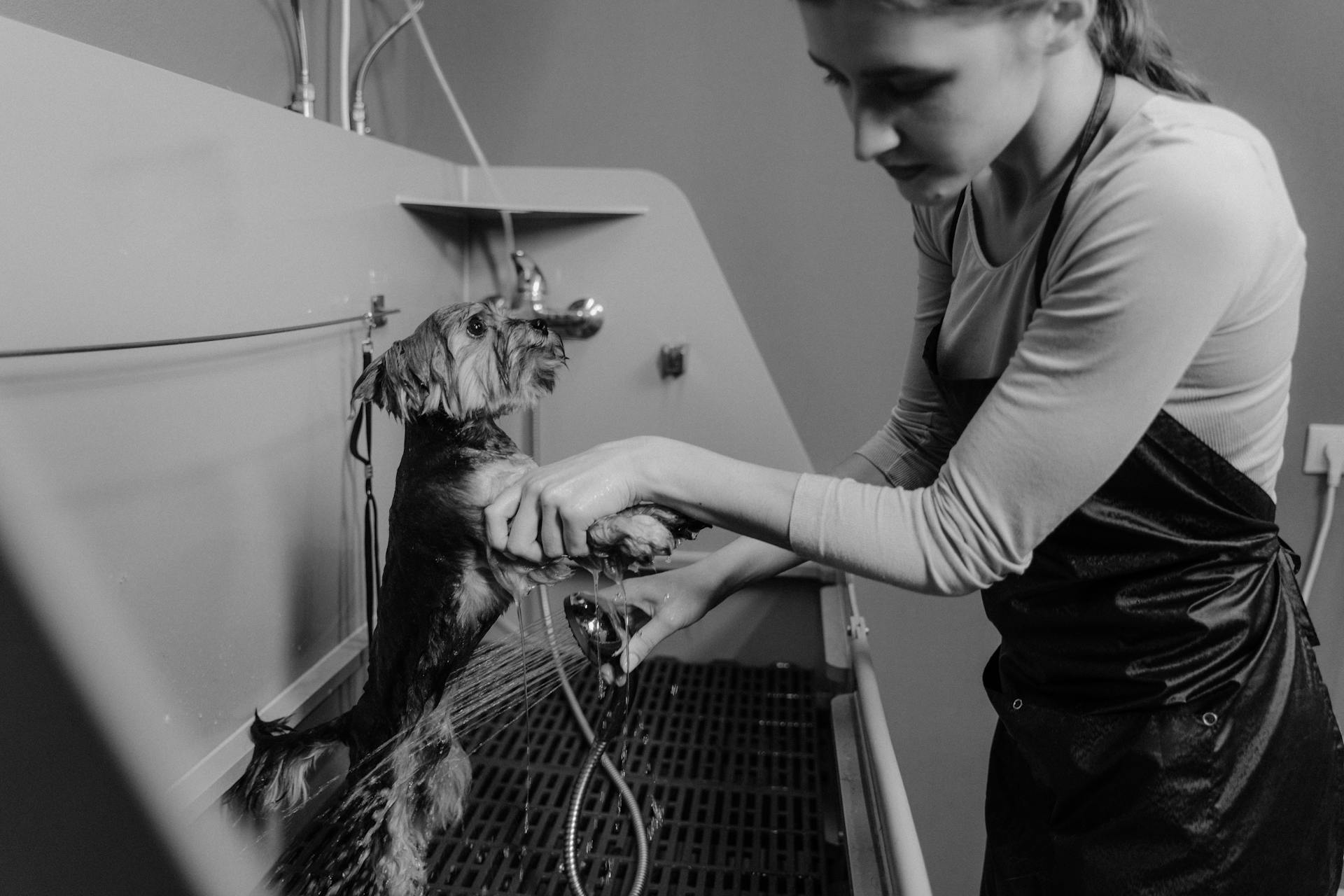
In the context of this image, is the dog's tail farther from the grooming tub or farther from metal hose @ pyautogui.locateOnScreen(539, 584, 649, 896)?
metal hose @ pyautogui.locateOnScreen(539, 584, 649, 896)

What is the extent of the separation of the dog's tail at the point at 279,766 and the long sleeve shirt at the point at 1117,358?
19.9 inches

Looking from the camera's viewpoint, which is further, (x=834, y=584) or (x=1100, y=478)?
(x=834, y=584)

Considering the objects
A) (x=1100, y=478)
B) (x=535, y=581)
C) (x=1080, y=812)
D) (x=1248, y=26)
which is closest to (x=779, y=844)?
(x=1080, y=812)

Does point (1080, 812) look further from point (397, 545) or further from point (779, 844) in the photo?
point (397, 545)

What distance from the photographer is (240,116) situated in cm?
96

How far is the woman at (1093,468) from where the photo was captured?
631mm

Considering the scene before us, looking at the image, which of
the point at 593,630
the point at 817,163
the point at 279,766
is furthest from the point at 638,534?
the point at 817,163

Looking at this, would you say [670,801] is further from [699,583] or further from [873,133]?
[873,133]

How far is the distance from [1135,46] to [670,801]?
93cm

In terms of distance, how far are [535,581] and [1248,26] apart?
5.50ft

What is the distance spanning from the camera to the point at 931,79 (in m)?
0.62

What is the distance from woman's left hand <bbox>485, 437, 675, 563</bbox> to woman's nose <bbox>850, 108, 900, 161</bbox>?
0.27m

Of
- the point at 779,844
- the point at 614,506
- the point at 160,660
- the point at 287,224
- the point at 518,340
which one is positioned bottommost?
the point at 779,844

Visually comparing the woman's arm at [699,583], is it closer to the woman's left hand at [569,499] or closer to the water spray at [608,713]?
the water spray at [608,713]
